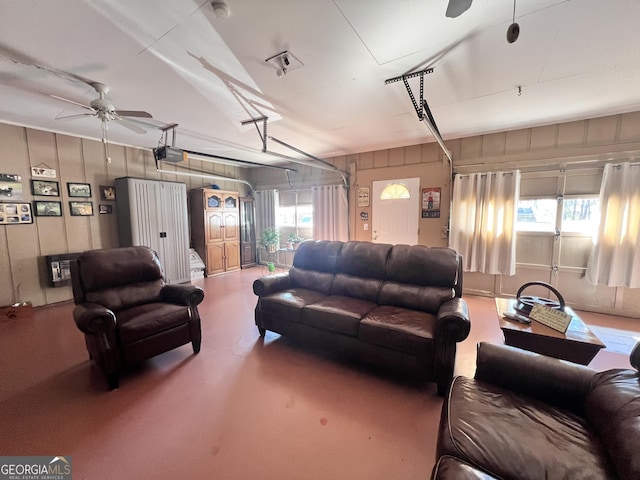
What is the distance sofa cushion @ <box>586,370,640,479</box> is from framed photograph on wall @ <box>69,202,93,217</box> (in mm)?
6201

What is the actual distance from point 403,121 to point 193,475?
13.4 feet

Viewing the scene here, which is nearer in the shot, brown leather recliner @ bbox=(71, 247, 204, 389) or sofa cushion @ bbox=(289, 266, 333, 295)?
brown leather recliner @ bbox=(71, 247, 204, 389)

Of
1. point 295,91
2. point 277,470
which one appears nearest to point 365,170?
point 295,91

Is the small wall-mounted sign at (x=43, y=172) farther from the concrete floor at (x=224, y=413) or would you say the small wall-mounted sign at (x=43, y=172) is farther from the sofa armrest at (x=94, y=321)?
the sofa armrest at (x=94, y=321)

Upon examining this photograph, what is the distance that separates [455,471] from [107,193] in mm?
5847

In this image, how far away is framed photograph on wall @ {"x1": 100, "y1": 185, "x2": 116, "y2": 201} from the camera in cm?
453

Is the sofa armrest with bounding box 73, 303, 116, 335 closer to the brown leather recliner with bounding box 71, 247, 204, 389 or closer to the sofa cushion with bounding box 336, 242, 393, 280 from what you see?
the brown leather recliner with bounding box 71, 247, 204, 389

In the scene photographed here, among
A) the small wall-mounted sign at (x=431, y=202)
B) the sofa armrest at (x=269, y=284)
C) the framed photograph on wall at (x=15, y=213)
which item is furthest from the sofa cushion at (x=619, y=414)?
the framed photograph on wall at (x=15, y=213)

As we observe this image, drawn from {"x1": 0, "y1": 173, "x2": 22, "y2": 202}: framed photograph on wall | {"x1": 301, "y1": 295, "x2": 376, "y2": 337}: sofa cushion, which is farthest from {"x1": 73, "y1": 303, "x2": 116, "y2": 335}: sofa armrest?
{"x1": 0, "y1": 173, "x2": 22, "y2": 202}: framed photograph on wall

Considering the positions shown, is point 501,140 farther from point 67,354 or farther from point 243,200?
point 67,354

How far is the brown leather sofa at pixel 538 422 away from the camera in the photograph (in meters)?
0.96

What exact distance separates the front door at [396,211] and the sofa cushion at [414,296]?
7.70 feet

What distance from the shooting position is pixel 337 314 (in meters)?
2.42

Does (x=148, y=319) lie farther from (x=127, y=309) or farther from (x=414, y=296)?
(x=414, y=296)
